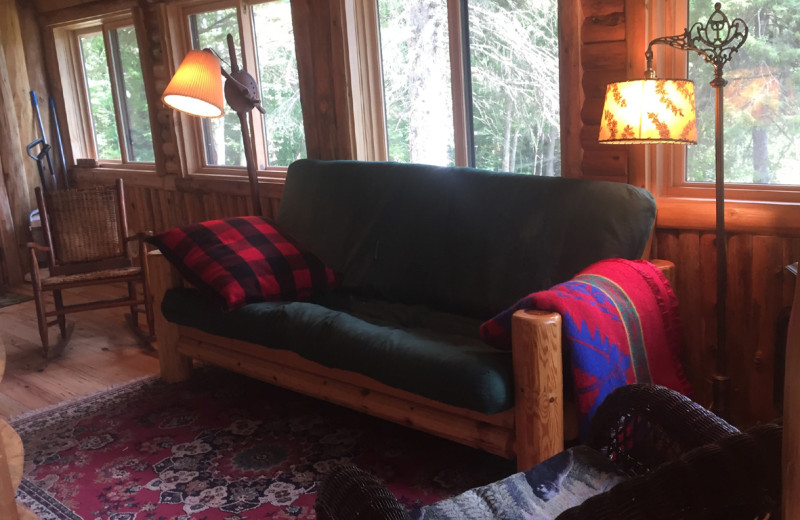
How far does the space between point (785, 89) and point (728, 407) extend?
42.5 inches

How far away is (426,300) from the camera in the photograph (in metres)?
3.17

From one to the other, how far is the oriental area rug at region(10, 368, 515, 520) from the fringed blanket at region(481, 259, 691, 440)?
54 centimetres

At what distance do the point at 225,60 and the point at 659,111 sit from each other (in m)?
3.13

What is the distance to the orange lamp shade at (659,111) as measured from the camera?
2.32 metres

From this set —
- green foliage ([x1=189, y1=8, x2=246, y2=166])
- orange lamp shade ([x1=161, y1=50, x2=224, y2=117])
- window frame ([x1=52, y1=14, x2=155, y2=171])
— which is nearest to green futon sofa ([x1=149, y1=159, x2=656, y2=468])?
orange lamp shade ([x1=161, y1=50, x2=224, y2=117])

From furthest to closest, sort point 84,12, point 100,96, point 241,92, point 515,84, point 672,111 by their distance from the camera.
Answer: point 100,96 → point 84,12 → point 241,92 → point 515,84 → point 672,111

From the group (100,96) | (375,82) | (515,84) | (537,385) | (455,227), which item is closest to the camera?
(537,385)

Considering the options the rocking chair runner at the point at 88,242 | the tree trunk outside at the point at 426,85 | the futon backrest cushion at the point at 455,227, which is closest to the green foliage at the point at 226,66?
the rocking chair runner at the point at 88,242

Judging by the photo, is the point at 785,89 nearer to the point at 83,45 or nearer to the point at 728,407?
the point at 728,407

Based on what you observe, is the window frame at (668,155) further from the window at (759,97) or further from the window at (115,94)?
the window at (115,94)

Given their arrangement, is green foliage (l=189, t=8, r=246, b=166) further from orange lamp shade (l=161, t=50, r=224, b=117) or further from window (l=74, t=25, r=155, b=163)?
orange lamp shade (l=161, t=50, r=224, b=117)

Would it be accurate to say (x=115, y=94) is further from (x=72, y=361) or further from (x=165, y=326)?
(x=165, y=326)

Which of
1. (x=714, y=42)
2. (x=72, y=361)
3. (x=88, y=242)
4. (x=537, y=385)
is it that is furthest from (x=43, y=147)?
(x=714, y=42)

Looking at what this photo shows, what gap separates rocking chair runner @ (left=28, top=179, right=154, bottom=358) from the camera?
13.7ft
